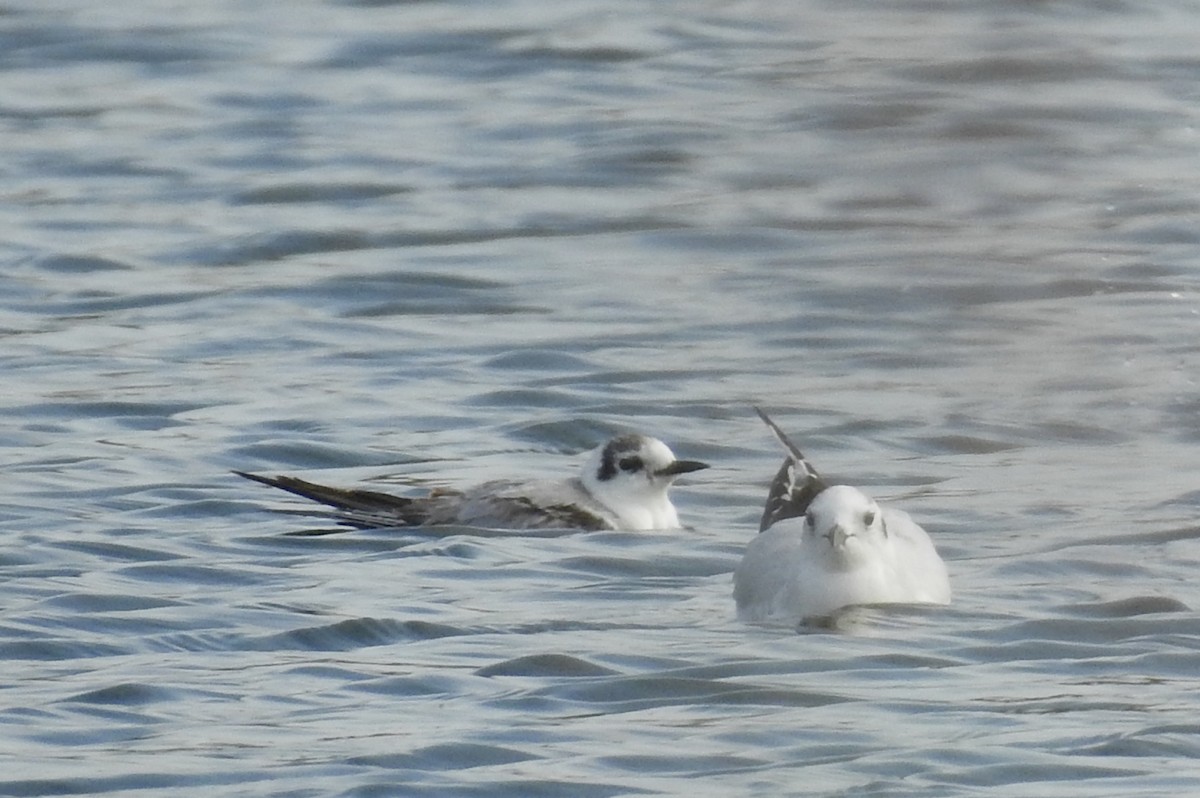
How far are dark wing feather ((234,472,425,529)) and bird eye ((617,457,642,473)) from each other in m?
0.72

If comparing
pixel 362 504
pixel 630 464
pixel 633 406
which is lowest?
pixel 633 406

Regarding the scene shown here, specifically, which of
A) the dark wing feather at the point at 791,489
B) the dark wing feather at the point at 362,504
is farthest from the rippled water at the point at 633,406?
the dark wing feather at the point at 791,489

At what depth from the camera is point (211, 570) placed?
334 inches

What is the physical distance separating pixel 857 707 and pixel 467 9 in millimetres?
16393

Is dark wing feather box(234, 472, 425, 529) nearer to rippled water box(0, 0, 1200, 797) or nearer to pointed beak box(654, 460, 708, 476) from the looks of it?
rippled water box(0, 0, 1200, 797)

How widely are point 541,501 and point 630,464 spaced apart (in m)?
0.34

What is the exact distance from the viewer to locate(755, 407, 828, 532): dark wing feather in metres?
8.98

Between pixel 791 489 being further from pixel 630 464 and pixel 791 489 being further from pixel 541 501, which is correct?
pixel 541 501

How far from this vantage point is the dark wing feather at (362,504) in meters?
9.50

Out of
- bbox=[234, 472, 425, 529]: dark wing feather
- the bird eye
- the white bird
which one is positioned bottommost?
bbox=[234, 472, 425, 529]: dark wing feather

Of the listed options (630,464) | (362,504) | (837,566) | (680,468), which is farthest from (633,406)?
(837,566)

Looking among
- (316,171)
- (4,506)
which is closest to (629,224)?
(316,171)

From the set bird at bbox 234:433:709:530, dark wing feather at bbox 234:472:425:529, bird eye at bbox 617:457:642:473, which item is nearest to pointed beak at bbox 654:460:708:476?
bird at bbox 234:433:709:530

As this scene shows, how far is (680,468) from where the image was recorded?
9922 millimetres
